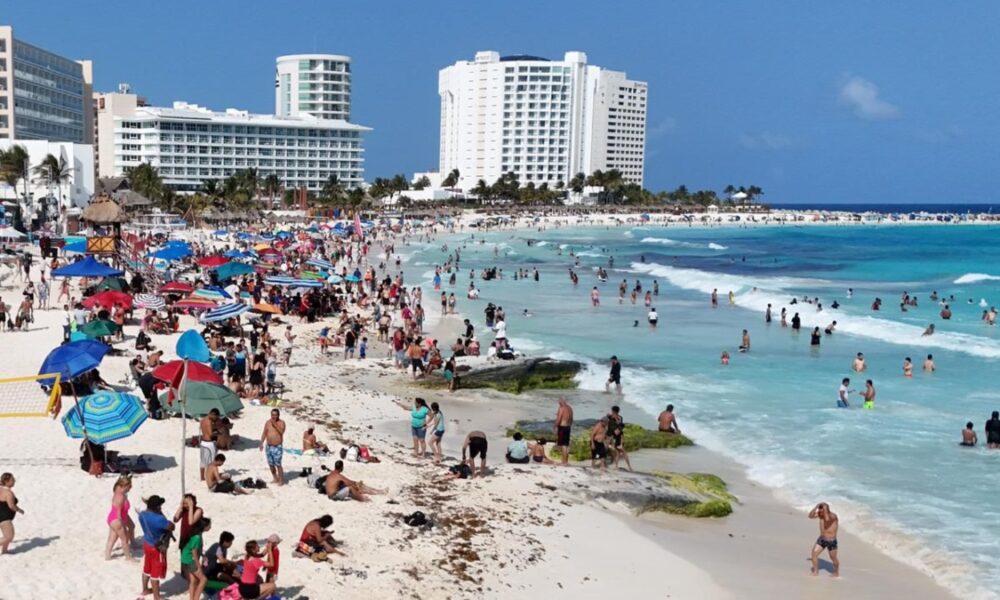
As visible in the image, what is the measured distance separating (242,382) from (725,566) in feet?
34.2

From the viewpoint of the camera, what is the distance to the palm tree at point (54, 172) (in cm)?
5447

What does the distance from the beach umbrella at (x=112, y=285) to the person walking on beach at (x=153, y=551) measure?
19115mm

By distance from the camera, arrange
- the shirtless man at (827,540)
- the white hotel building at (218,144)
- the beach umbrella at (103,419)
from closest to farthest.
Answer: the shirtless man at (827,540)
the beach umbrella at (103,419)
the white hotel building at (218,144)

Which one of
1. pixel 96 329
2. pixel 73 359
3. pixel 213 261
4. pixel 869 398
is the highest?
pixel 213 261

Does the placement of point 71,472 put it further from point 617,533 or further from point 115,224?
point 115,224

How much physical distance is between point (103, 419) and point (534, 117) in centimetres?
15610

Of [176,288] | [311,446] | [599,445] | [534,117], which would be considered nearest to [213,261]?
[176,288]

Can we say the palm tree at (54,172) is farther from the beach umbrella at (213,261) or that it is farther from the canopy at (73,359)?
the canopy at (73,359)

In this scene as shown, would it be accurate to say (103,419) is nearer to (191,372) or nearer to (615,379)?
(191,372)

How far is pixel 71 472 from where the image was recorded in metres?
12.0

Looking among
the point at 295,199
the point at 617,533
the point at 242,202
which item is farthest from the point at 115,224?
the point at 295,199

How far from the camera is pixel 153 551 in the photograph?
28.1 feet

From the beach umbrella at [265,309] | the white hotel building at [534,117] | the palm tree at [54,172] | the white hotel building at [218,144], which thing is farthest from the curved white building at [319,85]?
the beach umbrella at [265,309]

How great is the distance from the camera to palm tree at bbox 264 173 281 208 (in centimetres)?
9995
